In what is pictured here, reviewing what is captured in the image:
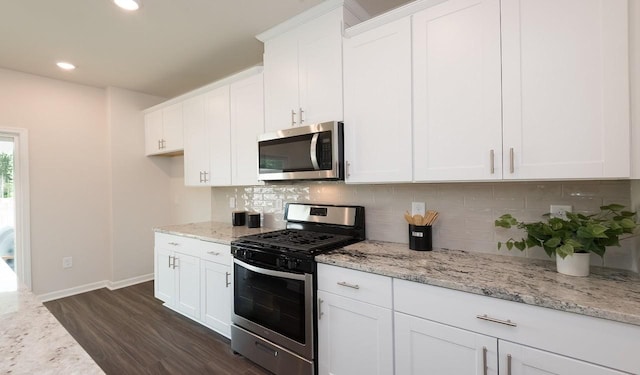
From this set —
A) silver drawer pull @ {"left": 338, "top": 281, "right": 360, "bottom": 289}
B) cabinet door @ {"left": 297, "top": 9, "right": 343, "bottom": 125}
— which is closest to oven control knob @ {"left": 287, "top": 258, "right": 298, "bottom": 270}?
silver drawer pull @ {"left": 338, "top": 281, "right": 360, "bottom": 289}

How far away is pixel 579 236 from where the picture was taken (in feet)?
4.25

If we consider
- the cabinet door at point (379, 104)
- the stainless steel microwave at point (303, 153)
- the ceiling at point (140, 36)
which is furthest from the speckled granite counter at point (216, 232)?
the ceiling at point (140, 36)

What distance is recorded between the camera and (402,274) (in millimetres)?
1469

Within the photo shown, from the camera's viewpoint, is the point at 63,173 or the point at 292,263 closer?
the point at 292,263

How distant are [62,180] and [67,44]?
5.79ft

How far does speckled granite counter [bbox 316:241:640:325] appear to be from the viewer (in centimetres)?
108

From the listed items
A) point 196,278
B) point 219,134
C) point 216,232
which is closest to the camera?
point 196,278

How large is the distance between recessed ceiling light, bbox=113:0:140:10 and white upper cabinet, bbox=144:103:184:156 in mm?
1382

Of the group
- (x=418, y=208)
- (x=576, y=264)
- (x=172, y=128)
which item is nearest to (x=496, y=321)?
(x=576, y=264)

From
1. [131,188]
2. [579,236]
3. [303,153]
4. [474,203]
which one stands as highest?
[303,153]

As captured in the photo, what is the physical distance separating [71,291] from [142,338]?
6.19ft

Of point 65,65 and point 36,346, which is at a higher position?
point 65,65

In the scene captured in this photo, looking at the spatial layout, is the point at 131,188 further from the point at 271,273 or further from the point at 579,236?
the point at 579,236

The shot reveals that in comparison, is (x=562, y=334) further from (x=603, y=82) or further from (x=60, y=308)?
(x=60, y=308)
